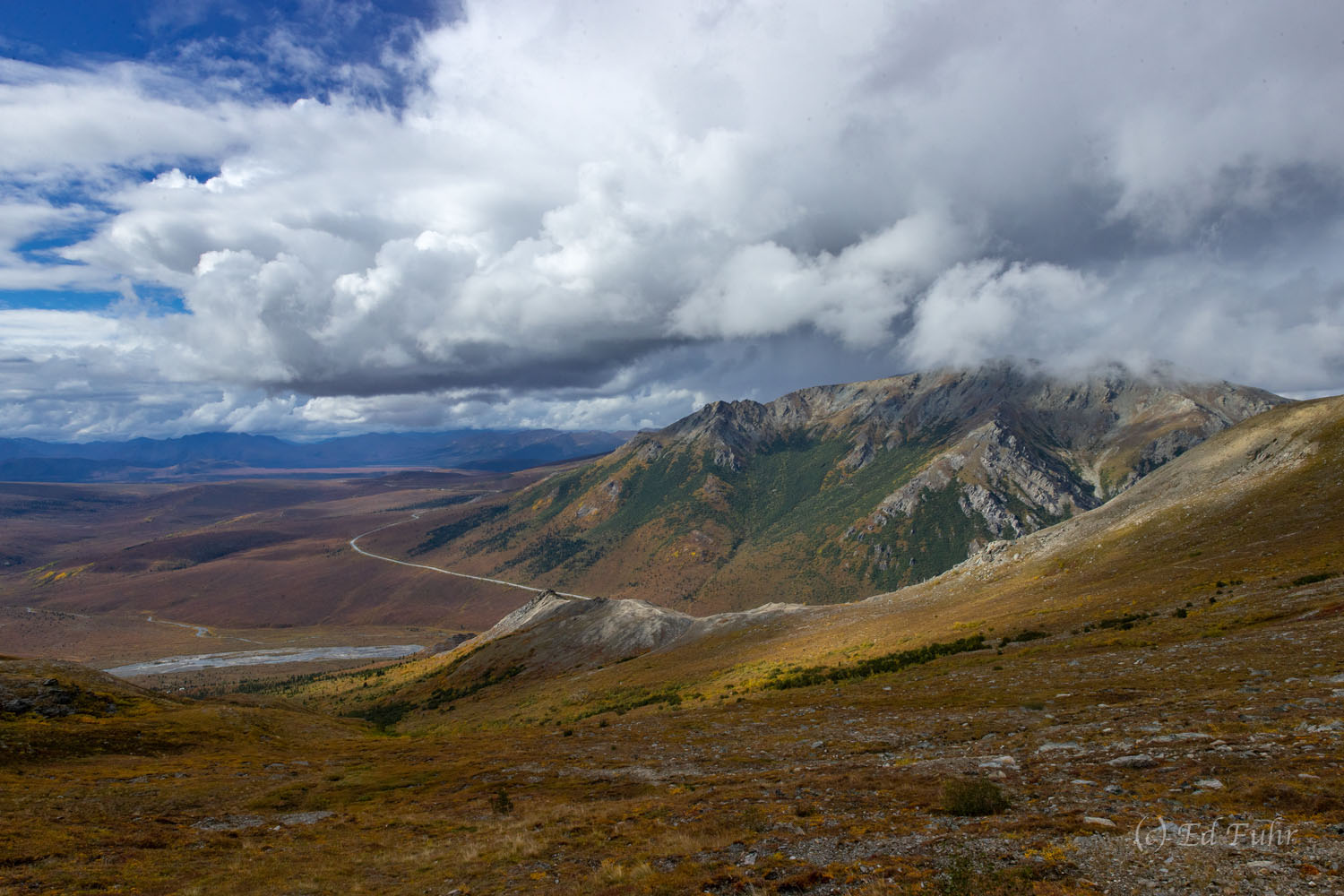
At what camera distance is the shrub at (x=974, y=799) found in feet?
54.1

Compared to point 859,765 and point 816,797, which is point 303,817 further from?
point 859,765

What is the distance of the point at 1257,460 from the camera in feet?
258

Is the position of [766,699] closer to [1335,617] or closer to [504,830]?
[504,830]

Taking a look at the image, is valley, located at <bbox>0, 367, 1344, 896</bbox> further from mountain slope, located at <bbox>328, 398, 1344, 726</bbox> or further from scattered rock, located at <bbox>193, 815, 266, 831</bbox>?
mountain slope, located at <bbox>328, 398, 1344, 726</bbox>

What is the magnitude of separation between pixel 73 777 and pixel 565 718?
36.1m

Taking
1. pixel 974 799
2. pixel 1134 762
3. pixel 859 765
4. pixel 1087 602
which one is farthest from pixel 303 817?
pixel 1087 602

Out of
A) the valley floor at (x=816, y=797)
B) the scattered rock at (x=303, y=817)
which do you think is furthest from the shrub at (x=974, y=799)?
the scattered rock at (x=303, y=817)

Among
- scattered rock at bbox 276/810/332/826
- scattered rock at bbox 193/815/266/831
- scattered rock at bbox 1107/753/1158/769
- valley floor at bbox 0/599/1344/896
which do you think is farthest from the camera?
scattered rock at bbox 276/810/332/826

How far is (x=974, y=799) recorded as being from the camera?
16.7 meters

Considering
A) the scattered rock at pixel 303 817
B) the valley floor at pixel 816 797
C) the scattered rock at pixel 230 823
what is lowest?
→ the scattered rock at pixel 303 817

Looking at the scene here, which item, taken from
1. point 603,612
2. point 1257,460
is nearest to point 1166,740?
point 1257,460

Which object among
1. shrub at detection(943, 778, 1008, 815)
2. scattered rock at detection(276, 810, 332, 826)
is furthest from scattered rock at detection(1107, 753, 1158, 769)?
scattered rock at detection(276, 810, 332, 826)

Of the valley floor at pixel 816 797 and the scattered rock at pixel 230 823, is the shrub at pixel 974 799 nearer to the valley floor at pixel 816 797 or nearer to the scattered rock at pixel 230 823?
the valley floor at pixel 816 797

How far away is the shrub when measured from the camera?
54.1 feet
